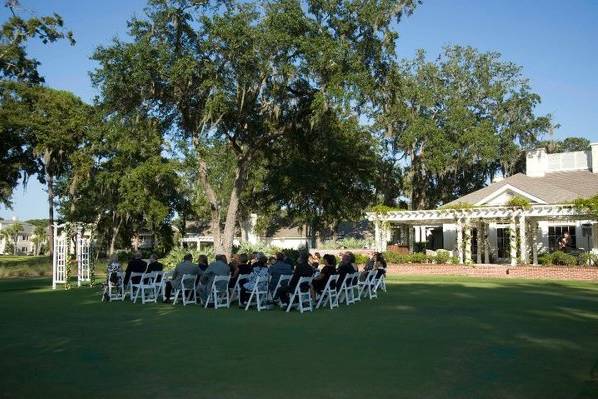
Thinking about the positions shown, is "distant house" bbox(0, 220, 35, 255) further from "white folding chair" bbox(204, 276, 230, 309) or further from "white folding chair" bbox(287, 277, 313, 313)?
"white folding chair" bbox(287, 277, 313, 313)

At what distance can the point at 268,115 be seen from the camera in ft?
88.5

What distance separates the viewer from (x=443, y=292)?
15828mm

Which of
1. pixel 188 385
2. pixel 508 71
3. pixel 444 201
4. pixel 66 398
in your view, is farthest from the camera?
pixel 444 201

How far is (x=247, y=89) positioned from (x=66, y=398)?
2137 centimetres

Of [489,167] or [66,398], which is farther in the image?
[489,167]

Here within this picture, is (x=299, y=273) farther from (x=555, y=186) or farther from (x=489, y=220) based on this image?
(x=555, y=186)

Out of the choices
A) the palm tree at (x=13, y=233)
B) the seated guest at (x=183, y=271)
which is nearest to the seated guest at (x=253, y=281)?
the seated guest at (x=183, y=271)

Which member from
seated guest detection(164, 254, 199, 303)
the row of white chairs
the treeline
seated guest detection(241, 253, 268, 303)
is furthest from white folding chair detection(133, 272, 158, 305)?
the treeline

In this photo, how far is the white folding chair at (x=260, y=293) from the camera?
38.4ft

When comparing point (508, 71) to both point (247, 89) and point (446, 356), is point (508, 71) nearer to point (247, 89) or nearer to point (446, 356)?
point (247, 89)

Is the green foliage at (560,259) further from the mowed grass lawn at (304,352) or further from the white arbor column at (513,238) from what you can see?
the mowed grass lawn at (304,352)

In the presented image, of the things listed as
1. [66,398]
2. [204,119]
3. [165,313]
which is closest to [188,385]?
[66,398]

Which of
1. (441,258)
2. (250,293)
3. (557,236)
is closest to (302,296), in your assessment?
(250,293)

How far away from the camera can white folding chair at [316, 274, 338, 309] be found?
39.4 feet
